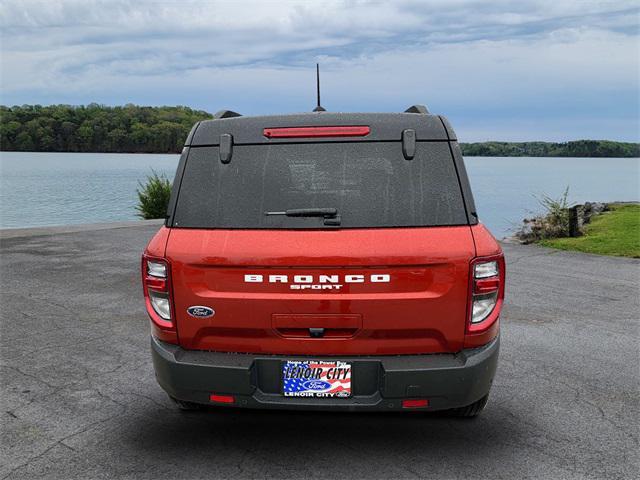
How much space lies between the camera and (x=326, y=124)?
347cm

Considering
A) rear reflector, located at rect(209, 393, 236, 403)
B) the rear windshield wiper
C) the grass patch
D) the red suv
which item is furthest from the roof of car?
the grass patch

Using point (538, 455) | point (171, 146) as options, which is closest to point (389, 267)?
point (538, 455)

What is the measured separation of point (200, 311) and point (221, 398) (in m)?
0.50

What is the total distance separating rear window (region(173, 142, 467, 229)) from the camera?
3299 millimetres

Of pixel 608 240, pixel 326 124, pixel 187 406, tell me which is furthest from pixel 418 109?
pixel 608 240

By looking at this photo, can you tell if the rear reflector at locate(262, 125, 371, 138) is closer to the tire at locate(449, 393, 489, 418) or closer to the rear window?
the rear window

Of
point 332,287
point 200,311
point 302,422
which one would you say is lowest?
point 302,422

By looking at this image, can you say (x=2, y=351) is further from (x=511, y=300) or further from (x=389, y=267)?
(x=511, y=300)

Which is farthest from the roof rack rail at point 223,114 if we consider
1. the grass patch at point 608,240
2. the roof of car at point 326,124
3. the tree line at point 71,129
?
the tree line at point 71,129

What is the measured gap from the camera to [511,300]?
8250 mm

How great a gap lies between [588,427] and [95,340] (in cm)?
457

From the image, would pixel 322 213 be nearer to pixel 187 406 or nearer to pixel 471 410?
pixel 471 410

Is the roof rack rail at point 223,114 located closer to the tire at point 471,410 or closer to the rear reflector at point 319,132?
the rear reflector at point 319,132

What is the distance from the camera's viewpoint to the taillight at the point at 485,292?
10.7 ft
